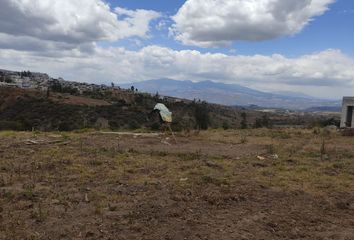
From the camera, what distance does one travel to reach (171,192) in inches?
330

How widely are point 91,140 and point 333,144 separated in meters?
8.96

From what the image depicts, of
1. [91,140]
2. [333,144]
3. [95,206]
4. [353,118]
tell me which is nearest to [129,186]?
[95,206]

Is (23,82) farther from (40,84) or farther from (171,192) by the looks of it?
(171,192)

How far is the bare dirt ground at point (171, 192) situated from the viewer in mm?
6444

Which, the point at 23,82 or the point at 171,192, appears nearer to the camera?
the point at 171,192

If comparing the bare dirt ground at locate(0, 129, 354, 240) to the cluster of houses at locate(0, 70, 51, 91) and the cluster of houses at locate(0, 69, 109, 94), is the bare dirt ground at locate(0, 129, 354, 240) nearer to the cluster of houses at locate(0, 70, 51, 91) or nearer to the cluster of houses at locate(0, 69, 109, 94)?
the cluster of houses at locate(0, 69, 109, 94)

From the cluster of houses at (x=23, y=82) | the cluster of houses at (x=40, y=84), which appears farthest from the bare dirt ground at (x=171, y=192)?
the cluster of houses at (x=23, y=82)

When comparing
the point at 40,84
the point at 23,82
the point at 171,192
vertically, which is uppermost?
the point at 23,82

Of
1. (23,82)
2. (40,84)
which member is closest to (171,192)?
(40,84)

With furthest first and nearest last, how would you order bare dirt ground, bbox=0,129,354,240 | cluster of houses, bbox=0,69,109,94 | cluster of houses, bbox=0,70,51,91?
cluster of houses, bbox=0,69,109,94
cluster of houses, bbox=0,70,51,91
bare dirt ground, bbox=0,129,354,240

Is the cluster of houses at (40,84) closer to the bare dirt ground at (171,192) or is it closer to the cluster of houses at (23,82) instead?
the cluster of houses at (23,82)

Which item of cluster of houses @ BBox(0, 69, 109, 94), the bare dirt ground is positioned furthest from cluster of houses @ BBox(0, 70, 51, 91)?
the bare dirt ground

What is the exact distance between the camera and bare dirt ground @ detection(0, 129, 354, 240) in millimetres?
6444

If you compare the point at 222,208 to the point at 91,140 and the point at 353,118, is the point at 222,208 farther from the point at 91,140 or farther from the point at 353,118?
the point at 353,118
